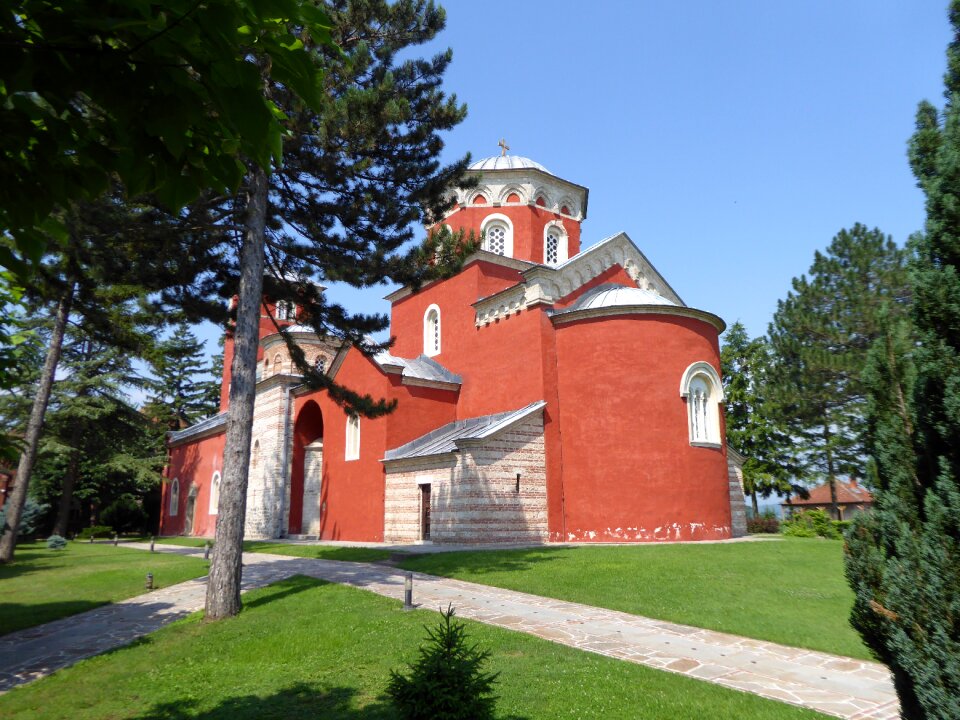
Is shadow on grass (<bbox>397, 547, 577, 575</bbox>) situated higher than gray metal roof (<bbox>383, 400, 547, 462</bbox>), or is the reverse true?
gray metal roof (<bbox>383, 400, 547, 462</bbox>)

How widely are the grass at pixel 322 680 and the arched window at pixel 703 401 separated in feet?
37.5

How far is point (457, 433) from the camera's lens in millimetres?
18281

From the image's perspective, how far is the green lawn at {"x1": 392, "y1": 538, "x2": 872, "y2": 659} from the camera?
24.5 ft

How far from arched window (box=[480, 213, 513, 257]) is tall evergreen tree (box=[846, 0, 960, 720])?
1807cm

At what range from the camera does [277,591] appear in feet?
33.2

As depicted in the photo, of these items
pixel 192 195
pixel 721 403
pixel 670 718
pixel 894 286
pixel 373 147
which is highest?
pixel 894 286

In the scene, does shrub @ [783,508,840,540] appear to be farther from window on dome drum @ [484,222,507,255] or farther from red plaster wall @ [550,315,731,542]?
window on dome drum @ [484,222,507,255]

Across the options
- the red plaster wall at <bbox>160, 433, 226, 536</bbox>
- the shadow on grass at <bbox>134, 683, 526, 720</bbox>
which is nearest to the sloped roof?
the red plaster wall at <bbox>160, 433, 226, 536</bbox>

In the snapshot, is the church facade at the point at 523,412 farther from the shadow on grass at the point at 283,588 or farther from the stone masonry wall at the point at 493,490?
the shadow on grass at the point at 283,588

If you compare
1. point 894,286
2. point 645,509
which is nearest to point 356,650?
point 645,509

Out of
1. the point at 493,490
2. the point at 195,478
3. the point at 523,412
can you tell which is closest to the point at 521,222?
the point at 523,412

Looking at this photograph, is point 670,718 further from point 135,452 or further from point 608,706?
point 135,452

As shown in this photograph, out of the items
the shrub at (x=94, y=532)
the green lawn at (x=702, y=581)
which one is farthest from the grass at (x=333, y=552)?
the shrub at (x=94, y=532)

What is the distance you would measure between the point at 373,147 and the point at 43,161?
8.62 meters
